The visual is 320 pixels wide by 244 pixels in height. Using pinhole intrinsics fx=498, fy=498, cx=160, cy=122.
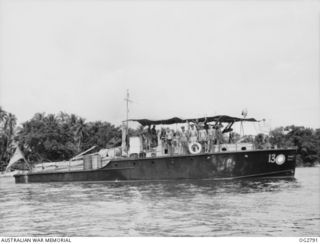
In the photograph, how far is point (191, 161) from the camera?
26781 millimetres

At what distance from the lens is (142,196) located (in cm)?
1938

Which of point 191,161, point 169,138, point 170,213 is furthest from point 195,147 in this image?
point 170,213

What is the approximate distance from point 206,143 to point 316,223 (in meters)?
15.4

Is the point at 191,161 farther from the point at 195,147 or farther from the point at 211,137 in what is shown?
the point at 211,137

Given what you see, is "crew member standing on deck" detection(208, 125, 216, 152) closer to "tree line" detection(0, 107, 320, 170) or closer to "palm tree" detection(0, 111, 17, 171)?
"tree line" detection(0, 107, 320, 170)

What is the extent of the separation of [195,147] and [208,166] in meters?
1.23

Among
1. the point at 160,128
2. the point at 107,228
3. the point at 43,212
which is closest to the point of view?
the point at 107,228

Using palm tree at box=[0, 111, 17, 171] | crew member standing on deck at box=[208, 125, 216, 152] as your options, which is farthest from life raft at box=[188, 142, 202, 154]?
palm tree at box=[0, 111, 17, 171]

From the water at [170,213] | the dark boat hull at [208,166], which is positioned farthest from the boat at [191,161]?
the water at [170,213]

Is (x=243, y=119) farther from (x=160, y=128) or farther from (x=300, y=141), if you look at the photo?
(x=300, y=141)

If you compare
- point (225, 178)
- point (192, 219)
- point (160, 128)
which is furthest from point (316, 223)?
point (160, 128)

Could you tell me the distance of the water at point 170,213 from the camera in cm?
1151

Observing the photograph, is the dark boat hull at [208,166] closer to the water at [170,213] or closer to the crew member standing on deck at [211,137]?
the crew member standing on deck at [211,137]

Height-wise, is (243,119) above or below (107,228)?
above
